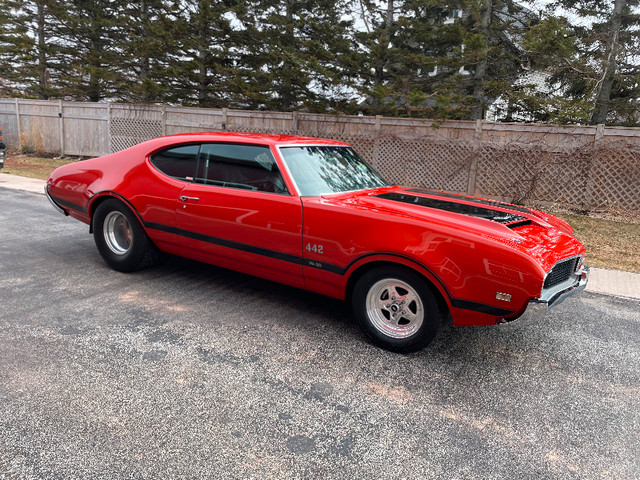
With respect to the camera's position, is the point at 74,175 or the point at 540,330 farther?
the point at 74,175

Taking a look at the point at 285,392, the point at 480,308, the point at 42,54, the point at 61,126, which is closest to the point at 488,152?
the point at 480,308

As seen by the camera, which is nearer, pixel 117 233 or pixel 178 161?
pixel 178 161

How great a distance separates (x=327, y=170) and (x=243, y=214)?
0.86 m

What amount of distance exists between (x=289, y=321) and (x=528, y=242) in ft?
6.52

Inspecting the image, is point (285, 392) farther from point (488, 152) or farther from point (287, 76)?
point (287, 76)

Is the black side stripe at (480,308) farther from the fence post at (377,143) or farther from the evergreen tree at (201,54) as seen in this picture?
the evergreen tree at (201,54)

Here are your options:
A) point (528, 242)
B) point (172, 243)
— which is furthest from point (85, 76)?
point (528, 242)

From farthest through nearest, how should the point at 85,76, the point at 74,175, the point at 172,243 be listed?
the point at 85,76 < the point at 74,175 < the point at 172,243

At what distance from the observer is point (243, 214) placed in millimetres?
4062

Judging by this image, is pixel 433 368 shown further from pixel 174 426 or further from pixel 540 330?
pixel 174 426

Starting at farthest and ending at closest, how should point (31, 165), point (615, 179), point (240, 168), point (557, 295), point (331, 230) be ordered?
point (31, 165) < point (615, 179) < point (240, 168) < point (331, 230) < point (557, 295)

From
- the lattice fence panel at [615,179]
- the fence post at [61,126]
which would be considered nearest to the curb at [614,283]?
the lattice fence panel at [615,179]

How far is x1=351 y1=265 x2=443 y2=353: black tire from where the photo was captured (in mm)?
3299

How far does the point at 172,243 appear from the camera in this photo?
463 centimetres
